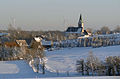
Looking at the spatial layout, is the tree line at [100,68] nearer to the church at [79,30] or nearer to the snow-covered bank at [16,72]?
the snow-covered bank at [16,72]

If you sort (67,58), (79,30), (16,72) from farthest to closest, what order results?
(79,30) → (67,58) → (16,72)

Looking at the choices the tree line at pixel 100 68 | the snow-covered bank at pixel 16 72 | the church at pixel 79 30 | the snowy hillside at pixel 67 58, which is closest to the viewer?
the snow-covered bank at pixel 16 72

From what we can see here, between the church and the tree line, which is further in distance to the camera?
the church

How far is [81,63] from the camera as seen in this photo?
17797mm

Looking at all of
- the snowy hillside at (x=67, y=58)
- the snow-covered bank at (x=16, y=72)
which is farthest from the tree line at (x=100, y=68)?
the snow-covered bank at (x=16, y=72)

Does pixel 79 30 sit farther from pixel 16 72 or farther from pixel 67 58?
pixel 16 72

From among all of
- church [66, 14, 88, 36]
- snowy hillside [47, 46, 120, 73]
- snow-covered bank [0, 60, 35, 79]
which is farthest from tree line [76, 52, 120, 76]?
church [66, 14, 88, 36]

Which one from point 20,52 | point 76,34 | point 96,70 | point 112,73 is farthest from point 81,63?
point 76,34

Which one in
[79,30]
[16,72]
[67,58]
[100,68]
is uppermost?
[79,30]

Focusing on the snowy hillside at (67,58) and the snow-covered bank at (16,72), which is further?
the snowy hillside at (67,58)

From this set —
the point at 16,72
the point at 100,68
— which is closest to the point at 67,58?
the point at 100,68

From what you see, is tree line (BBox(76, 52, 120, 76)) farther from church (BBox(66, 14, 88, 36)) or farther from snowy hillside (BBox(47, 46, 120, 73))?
church (BBox(66, 14, 88, 36))

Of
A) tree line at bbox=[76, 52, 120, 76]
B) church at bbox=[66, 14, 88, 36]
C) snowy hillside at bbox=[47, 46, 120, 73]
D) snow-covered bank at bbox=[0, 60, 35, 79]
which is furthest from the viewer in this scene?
church at bbox=[66, 14, 88, 36]

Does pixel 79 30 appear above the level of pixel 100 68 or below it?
above
